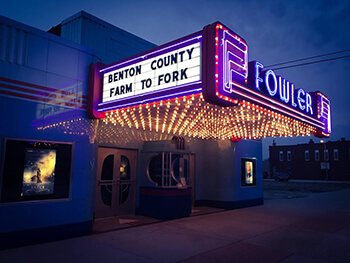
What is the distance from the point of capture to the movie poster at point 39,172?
7191mm

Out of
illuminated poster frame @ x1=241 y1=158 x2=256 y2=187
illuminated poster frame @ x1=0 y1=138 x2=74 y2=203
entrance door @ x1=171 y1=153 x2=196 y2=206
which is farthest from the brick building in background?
illuminated poster frame @ x1=0 y1=138 x2=74 y2=203

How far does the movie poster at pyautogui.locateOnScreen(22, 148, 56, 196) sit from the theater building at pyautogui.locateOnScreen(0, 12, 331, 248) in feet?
0.08

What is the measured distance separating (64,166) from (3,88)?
8.06 ft

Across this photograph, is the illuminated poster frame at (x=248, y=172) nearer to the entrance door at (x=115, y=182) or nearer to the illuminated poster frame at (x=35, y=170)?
the entrance door at (x=115, y=182)

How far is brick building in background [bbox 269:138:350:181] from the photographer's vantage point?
52.9 metres

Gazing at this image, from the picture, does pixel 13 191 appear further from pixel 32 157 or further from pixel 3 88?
pixel 3 88

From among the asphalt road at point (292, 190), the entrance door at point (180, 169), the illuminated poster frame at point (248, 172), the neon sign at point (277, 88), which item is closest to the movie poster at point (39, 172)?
the entrance door at point (180, 169)

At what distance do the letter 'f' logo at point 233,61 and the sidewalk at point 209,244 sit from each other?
3744mm

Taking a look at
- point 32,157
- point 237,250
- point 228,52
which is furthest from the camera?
point 32,157

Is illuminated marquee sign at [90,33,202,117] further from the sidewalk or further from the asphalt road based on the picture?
the asphalt road

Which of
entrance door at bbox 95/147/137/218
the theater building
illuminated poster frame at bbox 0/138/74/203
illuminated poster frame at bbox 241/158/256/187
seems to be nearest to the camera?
the theater building

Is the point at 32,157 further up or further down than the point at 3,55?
further down

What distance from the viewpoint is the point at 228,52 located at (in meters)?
6.18

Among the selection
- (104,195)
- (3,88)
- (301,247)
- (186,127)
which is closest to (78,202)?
(104,195)
